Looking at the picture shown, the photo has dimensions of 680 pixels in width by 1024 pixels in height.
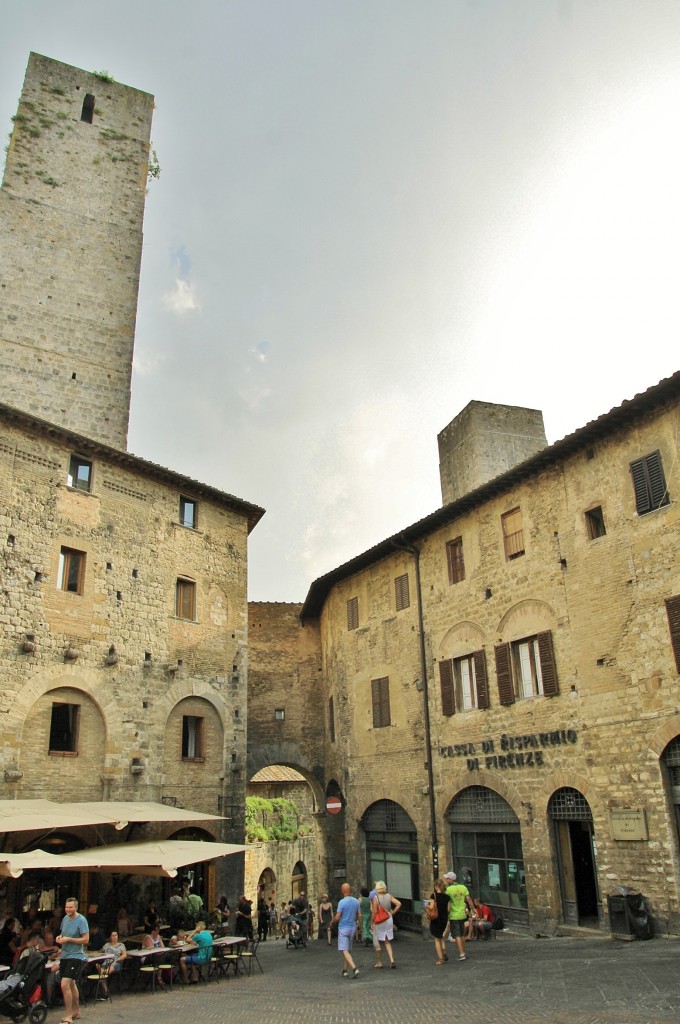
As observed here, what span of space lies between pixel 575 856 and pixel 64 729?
11.2 m

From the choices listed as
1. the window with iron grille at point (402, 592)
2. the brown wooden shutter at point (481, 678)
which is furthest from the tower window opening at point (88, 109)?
the brown wooden shutter at point (481, 678)

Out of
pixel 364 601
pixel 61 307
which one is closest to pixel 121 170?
pixel 61 307

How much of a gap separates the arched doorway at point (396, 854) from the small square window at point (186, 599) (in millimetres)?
7648

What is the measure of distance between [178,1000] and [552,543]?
1106cm

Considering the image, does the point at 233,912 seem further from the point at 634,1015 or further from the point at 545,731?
the point at 634,1015

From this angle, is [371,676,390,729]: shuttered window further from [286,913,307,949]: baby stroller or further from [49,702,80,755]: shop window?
[49,702,80,755]: shop window

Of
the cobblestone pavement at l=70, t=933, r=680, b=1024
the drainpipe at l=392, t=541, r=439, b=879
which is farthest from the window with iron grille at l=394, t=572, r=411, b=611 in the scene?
the cobblestone pavement at l=70, t=933, r=680, b=1024

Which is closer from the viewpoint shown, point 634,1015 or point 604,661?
point 634,1015

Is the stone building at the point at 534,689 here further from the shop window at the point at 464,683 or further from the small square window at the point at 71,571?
the small square window at the point at 71,571

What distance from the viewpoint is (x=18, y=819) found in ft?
40.9

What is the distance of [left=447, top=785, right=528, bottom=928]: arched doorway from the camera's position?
16375mm

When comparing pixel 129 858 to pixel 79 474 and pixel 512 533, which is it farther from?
pixel 512 533

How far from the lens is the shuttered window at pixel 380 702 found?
21.5m

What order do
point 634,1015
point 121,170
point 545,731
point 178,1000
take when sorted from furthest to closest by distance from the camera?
point 121,170
point 545,731
point 178,1000
point 634,1015
